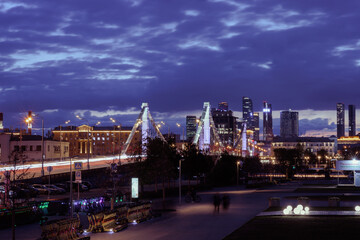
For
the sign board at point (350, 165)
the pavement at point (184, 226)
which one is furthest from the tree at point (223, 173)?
the pavement at point (184, 226)

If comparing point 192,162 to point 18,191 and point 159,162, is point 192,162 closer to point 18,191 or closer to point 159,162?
point 159,162

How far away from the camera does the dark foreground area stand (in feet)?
94.7

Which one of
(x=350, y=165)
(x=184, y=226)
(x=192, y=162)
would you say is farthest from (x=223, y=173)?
(x=184, y=226)

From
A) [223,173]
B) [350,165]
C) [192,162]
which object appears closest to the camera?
[350,165]

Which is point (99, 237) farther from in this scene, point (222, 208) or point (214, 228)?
point (222, 208)

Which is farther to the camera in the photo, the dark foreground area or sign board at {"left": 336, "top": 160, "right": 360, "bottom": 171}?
sign board at {"left": 336, "top": 160, "right": 360, "bottom": 171}

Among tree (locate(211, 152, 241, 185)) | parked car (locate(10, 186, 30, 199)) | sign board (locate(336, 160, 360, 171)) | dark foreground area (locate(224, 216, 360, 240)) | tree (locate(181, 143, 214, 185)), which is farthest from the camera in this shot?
tree (locate(211, 152, 241, 185))

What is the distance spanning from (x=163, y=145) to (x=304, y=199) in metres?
31.6

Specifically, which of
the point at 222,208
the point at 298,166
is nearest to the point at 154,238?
the point at 222,208

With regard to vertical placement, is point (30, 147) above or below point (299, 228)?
above

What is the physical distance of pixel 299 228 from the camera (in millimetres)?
31812

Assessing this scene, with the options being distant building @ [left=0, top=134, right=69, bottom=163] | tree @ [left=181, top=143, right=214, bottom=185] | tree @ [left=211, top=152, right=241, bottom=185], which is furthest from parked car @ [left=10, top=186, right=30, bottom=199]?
distant building @ [left=0, top=134, right=69, bottom=163]

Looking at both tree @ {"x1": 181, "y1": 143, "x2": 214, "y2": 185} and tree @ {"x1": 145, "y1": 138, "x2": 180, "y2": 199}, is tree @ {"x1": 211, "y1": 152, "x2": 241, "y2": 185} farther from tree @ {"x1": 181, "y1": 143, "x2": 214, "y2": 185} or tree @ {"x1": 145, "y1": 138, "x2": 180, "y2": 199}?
tree @ {"x1": 145, "y1": 138, "x2": 180, "y2": 199}

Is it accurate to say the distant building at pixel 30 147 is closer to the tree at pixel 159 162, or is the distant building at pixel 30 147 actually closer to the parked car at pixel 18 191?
the tree at pixel 159 162
